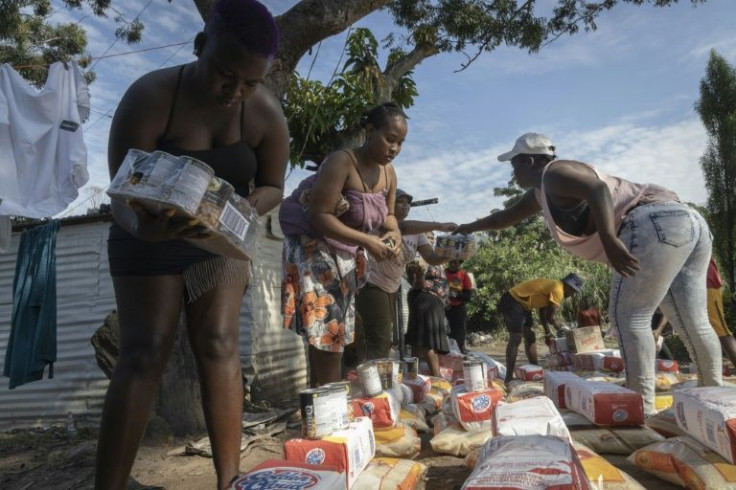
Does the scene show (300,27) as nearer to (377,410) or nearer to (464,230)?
(464,230)

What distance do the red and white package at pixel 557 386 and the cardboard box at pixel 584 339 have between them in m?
3.21

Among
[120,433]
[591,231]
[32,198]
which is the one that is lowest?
[120,433]

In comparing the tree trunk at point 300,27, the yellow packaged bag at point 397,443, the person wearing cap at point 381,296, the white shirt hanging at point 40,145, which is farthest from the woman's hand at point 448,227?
the white shirt hanging at point 40,145

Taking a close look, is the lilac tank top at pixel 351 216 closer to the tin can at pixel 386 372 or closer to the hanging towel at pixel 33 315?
the tin can at pixel 386 372

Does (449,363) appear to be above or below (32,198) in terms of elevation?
below

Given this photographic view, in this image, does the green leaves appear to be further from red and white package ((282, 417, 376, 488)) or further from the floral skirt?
red and white package ((282, 417, 376, 488))

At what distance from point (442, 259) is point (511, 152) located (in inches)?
38.0

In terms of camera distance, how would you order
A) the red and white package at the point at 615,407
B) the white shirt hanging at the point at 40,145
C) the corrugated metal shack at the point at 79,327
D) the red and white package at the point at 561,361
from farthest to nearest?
the red and white package at the point at 561,361 < the corrugated metal shack at the point at 79,327 < the white shirt hanging at the point at 40,145 < the red and white package at the point at 615,407

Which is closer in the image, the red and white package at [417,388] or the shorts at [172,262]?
the shorts at [172,262]

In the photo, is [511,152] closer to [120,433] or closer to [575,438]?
[575,438]

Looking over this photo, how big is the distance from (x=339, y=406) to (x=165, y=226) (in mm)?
1089

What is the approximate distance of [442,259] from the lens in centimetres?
398

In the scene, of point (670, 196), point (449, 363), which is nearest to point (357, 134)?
point (449, 363)

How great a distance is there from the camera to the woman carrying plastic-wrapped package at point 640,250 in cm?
257
